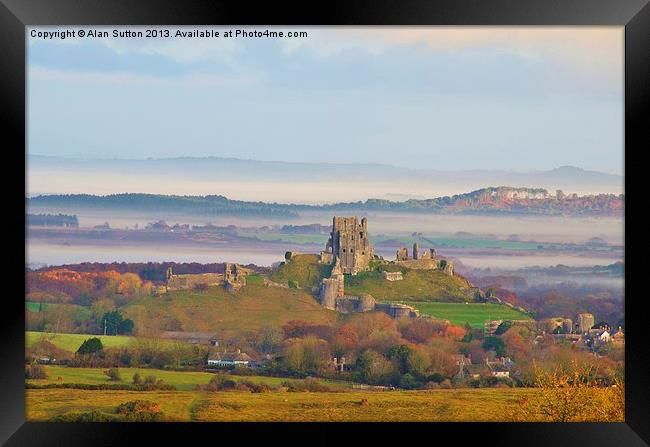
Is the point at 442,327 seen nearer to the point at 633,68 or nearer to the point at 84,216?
the point at 84,216

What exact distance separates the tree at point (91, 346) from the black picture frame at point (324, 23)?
659 inches

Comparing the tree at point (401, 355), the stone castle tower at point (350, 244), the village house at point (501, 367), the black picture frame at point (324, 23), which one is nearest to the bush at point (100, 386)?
the stone castle tower at point (350, 244)

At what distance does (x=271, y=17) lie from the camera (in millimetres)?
6289

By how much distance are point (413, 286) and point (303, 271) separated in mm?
3854

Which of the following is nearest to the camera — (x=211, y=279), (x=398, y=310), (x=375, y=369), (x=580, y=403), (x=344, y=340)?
(x=580, y=403)

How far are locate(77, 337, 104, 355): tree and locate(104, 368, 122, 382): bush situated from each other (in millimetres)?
851

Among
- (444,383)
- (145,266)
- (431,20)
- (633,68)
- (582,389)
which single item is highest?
(431,20)

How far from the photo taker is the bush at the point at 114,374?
71.0 feet

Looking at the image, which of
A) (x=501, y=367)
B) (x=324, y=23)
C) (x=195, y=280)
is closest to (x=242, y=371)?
(x=195, y=280)

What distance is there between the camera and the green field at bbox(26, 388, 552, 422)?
64.7ft

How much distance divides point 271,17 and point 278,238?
15.2 metres

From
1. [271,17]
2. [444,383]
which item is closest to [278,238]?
[444,383]

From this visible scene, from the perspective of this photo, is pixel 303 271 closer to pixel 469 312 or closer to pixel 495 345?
pixel 469 312

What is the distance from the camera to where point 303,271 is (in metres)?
26.0
